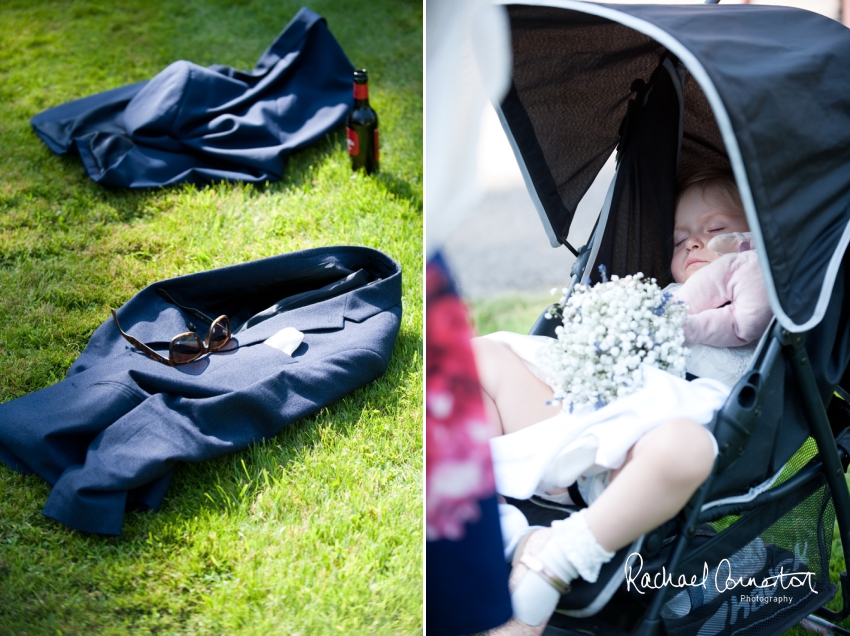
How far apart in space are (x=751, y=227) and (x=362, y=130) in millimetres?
2076

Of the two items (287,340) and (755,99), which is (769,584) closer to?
(755,99)

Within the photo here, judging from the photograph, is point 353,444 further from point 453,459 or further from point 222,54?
point 222,54

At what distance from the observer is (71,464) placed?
186 centimetres

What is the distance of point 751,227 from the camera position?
52.8 inches

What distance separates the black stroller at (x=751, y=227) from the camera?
1.36 meters

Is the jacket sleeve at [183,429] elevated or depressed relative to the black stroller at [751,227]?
depressed

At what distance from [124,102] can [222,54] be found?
88 centimetres

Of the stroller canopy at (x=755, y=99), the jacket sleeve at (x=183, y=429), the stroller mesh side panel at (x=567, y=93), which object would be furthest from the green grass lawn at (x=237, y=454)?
the stroller canopy at (x=755, y=99)

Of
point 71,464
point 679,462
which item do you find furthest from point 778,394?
point 71,464

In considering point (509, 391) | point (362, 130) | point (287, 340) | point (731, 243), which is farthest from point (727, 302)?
point (362, 130)

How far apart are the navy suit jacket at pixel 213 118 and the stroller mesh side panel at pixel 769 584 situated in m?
2.33

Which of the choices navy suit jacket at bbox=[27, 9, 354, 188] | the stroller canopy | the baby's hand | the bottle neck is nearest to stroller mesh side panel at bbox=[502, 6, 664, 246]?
the stroller canopy

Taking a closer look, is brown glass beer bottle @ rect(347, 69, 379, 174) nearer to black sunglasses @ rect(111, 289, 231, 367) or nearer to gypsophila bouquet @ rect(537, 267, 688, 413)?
black sunglasses @ rect(111, 289, 231, 367)

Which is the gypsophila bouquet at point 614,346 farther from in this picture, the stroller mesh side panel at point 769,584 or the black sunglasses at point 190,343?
the black sunglasses at point 190,343
